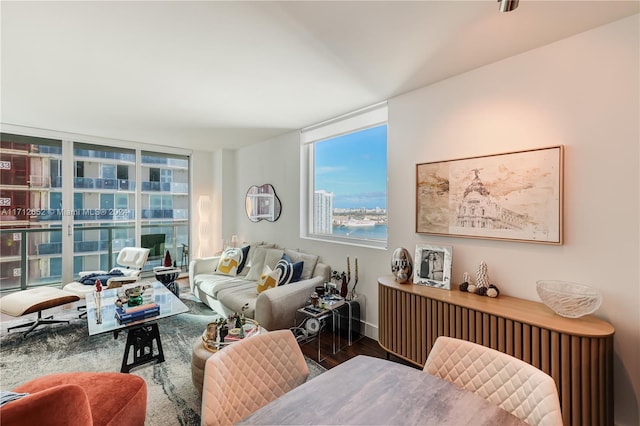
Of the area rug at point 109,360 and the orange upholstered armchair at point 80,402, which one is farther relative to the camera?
the area rug at point 109,360

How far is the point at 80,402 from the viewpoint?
109cm

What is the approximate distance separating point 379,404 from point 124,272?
4.30m

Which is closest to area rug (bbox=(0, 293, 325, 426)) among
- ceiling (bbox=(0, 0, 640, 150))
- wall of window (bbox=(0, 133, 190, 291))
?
wall of window (bbox=(0, 133, 190, 291))

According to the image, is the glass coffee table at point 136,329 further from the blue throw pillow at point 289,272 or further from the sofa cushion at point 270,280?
the blue throw pillow at point 289,272

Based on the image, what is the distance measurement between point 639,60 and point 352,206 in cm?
247

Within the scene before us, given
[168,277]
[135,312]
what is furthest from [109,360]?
[168,277]

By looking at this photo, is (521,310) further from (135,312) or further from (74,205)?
(74,205)

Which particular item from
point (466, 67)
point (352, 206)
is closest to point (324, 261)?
point (352, 206)

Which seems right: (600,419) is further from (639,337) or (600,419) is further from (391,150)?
(391,150)

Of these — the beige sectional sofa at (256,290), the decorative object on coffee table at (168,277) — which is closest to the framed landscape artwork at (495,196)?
the beige sectional sofa at (256,290)

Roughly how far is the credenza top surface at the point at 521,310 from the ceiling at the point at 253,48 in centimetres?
176

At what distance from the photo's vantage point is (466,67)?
7.19ft

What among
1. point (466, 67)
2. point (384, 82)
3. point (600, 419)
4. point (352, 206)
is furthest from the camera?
point (352, 206)

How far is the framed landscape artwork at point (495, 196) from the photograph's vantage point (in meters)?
1.89
